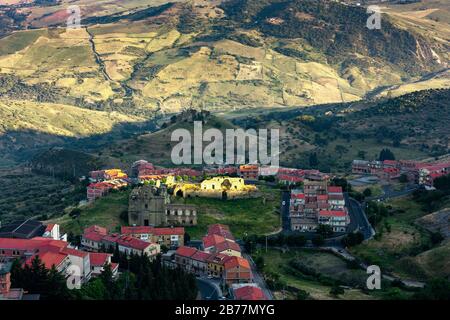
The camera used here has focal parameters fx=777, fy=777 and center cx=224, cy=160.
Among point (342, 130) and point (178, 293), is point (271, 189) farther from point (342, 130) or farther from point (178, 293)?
point (342, 130)

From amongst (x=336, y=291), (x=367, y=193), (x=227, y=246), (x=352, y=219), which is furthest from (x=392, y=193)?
(x=336, y=291)

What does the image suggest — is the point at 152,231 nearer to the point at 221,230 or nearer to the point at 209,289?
the point at 221,230

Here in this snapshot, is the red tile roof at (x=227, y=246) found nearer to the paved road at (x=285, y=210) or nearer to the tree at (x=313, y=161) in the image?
the paved road at (x=285, y=210)

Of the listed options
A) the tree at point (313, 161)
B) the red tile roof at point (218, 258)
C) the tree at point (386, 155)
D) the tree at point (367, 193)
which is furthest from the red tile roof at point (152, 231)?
the tree at point (386, 155)

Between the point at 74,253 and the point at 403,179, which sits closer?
the point at 74,253

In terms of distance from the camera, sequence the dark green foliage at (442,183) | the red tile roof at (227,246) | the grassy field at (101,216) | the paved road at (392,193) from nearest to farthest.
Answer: the red tile roof at (227,246)
the grassy field at (101,216)
the dark green foliage at (442,183)
the paved road at (392,193)

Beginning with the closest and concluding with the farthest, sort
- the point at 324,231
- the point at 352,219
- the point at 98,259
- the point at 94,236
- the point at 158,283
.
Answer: the point at 158,283 < the point at 98,259 < the point at 94,236 < the point at 324,231 < the point at 352,219

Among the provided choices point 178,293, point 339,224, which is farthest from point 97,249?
point 339,224
